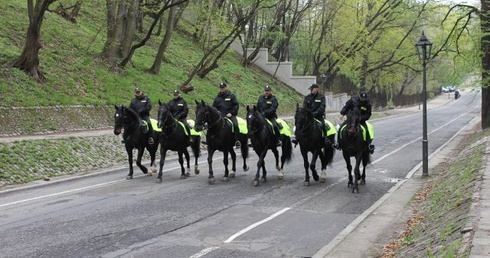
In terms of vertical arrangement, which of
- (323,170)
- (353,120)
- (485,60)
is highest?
(485,60)

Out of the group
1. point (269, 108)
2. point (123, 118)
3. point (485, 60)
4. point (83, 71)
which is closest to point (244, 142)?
point (269, 108)

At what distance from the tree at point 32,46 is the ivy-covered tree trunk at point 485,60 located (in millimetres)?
18871

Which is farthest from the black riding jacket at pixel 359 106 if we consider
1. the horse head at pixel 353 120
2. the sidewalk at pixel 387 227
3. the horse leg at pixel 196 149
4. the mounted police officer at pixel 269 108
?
the horse leg at pixel 196 149

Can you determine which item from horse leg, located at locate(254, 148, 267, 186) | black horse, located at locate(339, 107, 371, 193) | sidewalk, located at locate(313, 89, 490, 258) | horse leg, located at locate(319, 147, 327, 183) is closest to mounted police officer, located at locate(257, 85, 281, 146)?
horse leg, located at locate(254, 148, 267, 186)

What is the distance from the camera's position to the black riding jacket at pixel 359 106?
14297 mm

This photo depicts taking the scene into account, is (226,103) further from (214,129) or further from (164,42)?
(164,42)

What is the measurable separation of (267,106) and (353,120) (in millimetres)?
3188

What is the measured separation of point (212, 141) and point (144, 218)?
5.21 m

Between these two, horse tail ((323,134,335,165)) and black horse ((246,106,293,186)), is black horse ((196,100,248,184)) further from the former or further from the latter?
horse tail ((323,134,335,165))

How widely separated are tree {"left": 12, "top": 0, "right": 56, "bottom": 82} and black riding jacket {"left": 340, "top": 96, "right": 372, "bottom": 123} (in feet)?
45.2

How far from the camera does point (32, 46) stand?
2359cm

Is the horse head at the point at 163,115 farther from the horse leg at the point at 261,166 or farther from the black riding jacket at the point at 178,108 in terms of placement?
the horse leg at the point at 261,166

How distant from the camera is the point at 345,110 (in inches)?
569

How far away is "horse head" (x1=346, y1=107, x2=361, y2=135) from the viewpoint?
14.0m
